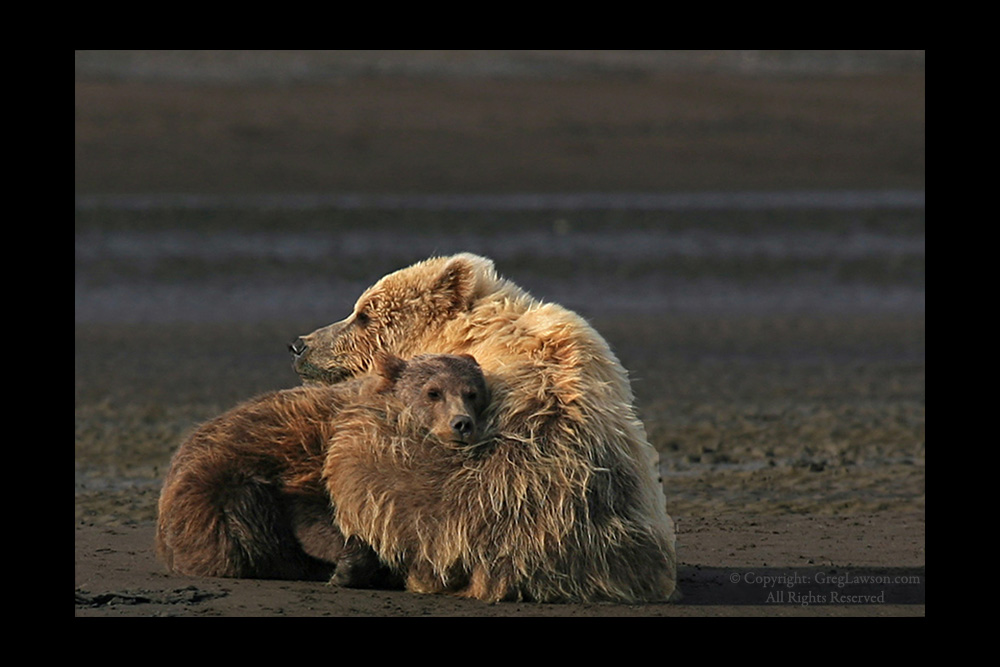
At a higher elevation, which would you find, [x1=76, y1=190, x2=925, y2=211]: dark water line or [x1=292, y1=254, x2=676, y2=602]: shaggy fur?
[x1=76, y1=190, x2=925, y2=211]: dark water line

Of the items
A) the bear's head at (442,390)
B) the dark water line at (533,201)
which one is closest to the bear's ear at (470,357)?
the bear's head at (442,390)

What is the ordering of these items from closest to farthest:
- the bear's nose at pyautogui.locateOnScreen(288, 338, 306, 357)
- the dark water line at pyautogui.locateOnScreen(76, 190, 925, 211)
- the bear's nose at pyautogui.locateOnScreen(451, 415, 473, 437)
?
the bear's nose at pyautogui.locateOnScreen(451, 415, 473, 437)
the bear's nose at pyautogui.locateOnScreen(288, 338, 306, 357)
the dark water line at pyautogui.locateOnScreen(76, 190, 925, 211)

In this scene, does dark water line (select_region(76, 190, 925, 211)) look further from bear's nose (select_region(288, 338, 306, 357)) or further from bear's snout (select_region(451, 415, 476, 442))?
bear's snout (select_region(451, 415, 476, 442))

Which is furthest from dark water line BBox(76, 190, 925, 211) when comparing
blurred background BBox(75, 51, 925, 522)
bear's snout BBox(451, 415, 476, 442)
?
bear's snout BBox(451, 415, 476, 442)

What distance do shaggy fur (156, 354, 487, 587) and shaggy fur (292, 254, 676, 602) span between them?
0.09m

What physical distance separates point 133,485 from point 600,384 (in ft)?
13.8

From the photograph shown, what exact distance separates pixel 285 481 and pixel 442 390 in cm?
76

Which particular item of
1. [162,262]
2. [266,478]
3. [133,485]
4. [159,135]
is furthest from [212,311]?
[266,478]

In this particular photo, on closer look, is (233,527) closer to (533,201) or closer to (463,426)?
(463,426)

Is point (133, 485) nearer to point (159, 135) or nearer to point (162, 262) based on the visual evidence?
point (162, 262)

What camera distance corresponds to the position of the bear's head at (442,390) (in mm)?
5730

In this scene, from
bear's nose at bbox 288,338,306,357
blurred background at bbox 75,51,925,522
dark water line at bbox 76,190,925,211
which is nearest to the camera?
bear's nose at bbox 288,338,306,357

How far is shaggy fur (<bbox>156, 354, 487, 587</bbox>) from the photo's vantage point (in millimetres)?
5859

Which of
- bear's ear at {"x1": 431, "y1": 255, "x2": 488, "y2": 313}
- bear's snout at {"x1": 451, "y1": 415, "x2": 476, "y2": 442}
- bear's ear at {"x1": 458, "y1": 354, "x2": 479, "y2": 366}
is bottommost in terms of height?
bear's snout at {"x1": 451, "y1": 415, "x2": 476, "y2": 442}
